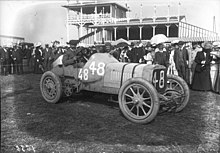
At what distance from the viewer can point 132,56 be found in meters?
13.4

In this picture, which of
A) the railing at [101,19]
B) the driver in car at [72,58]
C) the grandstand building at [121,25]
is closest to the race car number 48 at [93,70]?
the driver in car at [72,58]

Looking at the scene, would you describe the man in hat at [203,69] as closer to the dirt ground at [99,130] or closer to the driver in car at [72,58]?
the dirt ground at [99,130]

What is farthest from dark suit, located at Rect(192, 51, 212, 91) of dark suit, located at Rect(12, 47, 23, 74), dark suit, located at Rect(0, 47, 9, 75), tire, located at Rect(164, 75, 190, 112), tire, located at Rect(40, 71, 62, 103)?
dark suit, located at Rect(12, 47, 23, 74)

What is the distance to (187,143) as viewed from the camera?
13.5ft

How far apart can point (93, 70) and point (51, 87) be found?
4.95 ft

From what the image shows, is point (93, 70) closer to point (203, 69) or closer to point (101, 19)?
point (203, 69)

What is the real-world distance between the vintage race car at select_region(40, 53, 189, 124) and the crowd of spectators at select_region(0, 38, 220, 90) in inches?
28.5

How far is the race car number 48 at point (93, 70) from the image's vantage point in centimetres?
603

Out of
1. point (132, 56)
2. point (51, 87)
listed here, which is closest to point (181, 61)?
point (132, 56)

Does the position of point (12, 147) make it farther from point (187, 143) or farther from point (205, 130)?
point (205, 130)

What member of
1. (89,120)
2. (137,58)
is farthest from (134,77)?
(137,58)

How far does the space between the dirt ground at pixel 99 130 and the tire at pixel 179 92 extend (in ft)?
0.77

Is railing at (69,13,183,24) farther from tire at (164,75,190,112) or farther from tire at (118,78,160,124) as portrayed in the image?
tire at (118,78,160,124)

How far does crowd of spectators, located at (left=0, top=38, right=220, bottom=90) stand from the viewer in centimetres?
944
